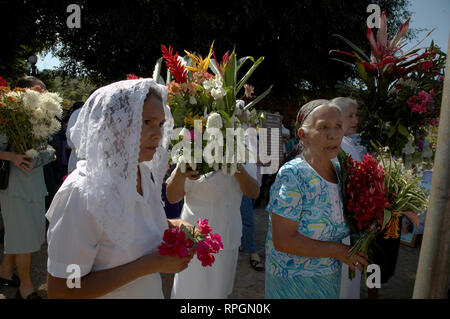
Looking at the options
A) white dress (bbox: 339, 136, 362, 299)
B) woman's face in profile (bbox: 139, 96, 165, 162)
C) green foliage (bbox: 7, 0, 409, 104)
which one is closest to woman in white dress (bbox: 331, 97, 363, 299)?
white dress (bbox: 339, 136, 362, 299)

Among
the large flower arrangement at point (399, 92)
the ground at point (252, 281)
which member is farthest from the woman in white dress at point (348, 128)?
the ground at point (252, 281)

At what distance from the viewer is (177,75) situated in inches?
89.4

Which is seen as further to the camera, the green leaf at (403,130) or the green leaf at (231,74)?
the green leaf at (403,130)

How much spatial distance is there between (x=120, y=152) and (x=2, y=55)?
11.6 metres

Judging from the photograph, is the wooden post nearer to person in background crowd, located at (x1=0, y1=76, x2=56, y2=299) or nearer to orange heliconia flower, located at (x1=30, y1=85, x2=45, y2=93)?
person in background crowd, located at (x1=0, y1=76, x2=56, y2=299)

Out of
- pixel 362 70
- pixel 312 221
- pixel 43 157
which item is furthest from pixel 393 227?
pixel 43 157

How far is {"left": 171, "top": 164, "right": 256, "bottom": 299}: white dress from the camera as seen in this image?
110 inches

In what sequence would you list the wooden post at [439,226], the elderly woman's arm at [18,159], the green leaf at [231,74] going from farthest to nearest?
the elderly woman's arm at [18,159] < the green leaf at [231,74] < the wooden post at [439,226]

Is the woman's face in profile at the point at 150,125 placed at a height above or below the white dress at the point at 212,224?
above

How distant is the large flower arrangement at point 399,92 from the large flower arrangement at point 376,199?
794 millimetres

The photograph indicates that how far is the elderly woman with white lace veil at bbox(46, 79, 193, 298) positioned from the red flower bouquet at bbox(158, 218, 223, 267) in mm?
43

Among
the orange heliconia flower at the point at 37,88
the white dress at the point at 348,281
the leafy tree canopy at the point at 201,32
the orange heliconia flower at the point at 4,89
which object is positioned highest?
the leafy tree canopy at the point at 201,32

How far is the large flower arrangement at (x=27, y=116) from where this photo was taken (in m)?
3.28

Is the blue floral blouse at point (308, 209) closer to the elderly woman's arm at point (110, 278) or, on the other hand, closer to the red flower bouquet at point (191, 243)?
the red flower bouquet at point (191, 243)
